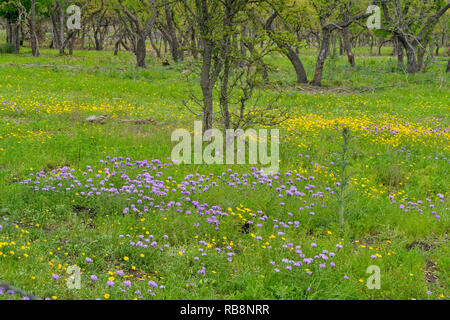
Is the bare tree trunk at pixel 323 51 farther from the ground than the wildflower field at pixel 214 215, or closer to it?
farther from the ground

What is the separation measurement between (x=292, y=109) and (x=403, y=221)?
921 centimetres

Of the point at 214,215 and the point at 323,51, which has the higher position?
the point at 323,51

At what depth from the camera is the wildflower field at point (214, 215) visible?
178 inches

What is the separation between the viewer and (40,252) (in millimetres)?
4812

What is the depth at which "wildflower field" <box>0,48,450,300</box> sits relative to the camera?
14.8 ft

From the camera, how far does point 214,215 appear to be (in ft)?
20.3

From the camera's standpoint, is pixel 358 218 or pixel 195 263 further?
pixel 358 218

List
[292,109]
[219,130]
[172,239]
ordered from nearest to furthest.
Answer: [172,239], [219,130], [292,109]

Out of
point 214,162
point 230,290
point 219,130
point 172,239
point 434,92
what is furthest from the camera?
point 434,92

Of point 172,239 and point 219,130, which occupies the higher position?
point 219,130

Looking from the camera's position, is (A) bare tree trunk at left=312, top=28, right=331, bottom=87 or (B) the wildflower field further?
(A) bare tree trunk at left=312, top=28, right=331, bottom=87

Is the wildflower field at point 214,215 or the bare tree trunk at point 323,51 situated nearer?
the wildflower field at point 214,215
